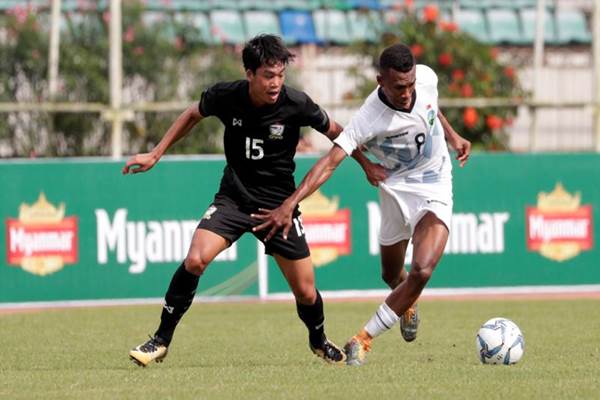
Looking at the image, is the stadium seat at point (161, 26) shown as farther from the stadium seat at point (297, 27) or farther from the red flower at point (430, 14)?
the red flower at point (430, 14)

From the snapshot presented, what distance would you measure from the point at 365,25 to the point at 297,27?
54.9 inches

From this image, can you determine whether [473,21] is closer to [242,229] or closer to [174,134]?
[174,134]

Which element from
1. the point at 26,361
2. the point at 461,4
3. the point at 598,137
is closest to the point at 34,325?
the point at 26,361

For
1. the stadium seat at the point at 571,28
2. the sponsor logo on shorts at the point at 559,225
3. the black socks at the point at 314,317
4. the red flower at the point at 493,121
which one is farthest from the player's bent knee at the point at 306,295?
the stadium seat at the point at 571,28

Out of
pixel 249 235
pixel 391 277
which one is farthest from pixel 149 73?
pixel 391 277

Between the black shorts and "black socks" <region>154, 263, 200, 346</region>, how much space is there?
0.36 m

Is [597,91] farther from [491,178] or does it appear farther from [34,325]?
[34,325]

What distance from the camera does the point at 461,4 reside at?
98.9 feet

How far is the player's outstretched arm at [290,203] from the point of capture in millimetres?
9836

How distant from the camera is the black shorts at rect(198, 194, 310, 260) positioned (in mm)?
10125

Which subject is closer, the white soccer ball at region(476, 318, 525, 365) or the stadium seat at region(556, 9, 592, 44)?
the white soccer ball at region(476, 318, 525, 365)

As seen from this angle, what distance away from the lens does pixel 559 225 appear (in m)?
18.9

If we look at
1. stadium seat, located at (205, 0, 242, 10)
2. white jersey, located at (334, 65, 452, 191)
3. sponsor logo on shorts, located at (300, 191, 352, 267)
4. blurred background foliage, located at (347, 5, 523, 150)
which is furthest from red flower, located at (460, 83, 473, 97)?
white jersey, located at (334, 65, 452, 191)

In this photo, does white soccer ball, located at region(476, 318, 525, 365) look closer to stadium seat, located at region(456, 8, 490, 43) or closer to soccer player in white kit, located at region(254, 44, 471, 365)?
soccer player in white kit, located at region(254, 44, 471, 365)
